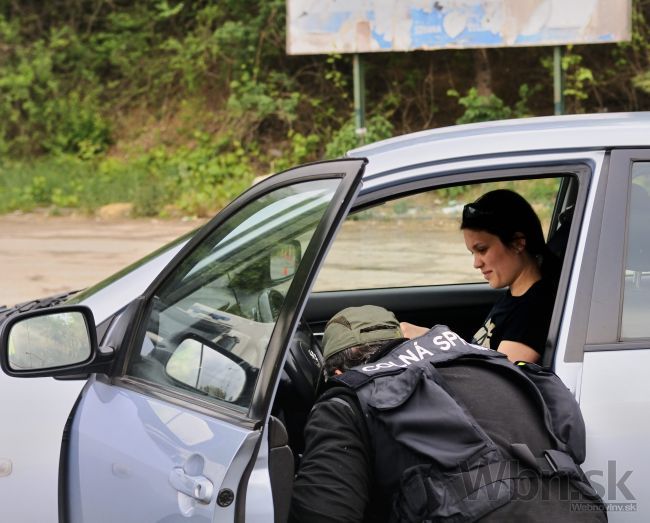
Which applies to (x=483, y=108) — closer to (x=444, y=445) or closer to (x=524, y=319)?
(x=524, y=319)

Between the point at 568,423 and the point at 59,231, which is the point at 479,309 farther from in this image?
the point at 59,231

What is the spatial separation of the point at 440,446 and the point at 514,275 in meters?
1.20

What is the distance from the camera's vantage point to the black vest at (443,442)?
2111 mm

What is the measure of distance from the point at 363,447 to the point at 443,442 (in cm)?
19

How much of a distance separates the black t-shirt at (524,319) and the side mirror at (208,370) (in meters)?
1.03

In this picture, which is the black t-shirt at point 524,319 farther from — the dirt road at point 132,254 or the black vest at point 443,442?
the dirt road at point 132,254

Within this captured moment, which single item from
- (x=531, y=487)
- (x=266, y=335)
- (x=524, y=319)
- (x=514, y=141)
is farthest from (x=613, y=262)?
(x=266, y=335)

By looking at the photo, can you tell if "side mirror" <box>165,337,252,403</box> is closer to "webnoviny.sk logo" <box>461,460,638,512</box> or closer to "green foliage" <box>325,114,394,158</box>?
"webnoviny.sk logo" <box>461,460,638,512</box>

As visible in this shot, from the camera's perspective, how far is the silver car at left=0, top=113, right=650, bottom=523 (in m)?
2.20

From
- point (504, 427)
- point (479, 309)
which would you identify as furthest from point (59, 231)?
point (504, 427)

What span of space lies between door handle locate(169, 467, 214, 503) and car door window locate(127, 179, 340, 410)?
7.3 inches

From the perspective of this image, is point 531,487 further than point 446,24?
No

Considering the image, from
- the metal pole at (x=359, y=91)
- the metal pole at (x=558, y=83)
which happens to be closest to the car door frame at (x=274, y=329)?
the metal pole at (x=558, y=83)

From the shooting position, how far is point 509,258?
3.25 m
